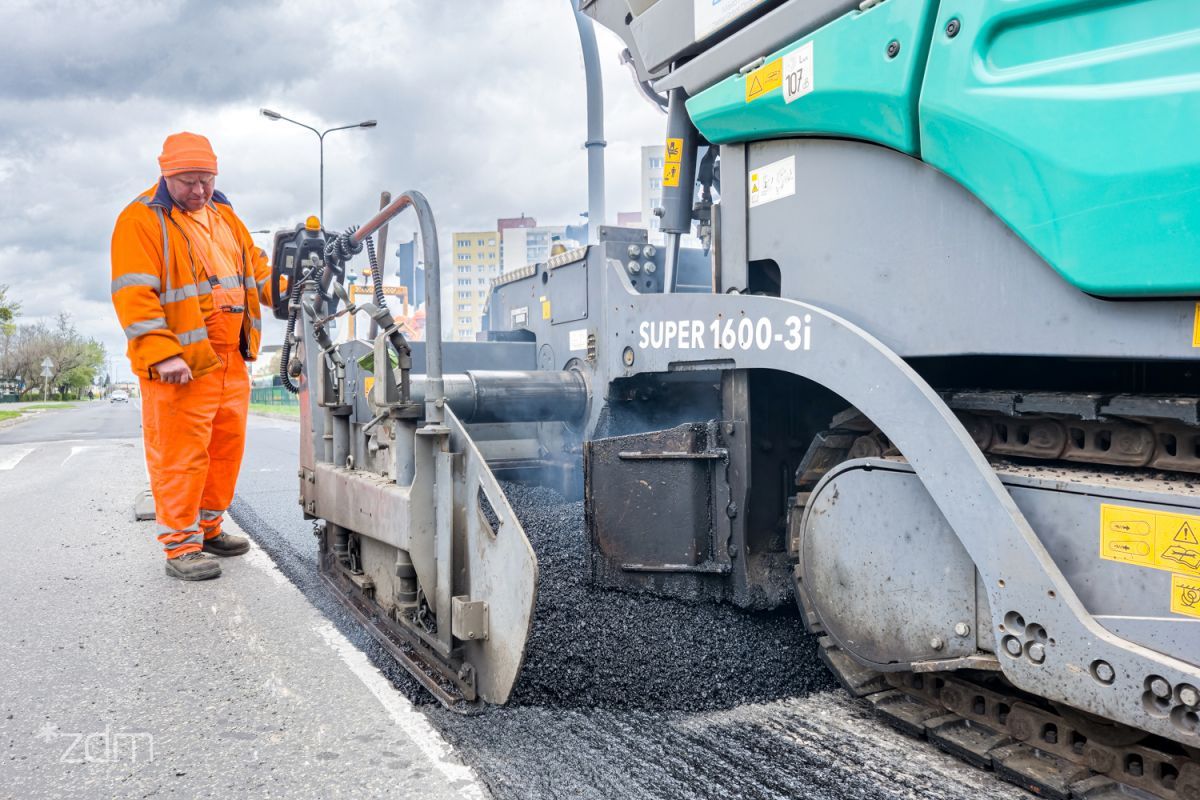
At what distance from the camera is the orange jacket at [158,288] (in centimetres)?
430

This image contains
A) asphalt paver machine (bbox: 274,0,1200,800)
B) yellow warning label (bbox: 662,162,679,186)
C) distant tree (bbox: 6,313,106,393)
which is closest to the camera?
asphalt paver machine (bbox: 274,0,1200,800)

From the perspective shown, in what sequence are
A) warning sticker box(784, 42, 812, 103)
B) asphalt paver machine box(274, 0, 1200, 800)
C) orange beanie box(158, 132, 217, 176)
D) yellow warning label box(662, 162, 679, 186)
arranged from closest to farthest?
asphalt paver machine box(274, 0, 1200, 800)
warning sticker box(784, 42, 812, 103)
yellow warning label box(662, 162, 679, 186)
orange beanie box(158, 132, 217, 176)

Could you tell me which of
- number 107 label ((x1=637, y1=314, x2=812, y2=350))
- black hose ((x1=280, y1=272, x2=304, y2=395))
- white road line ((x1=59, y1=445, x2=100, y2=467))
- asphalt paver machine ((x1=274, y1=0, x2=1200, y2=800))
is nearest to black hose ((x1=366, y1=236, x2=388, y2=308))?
asphalt paver machine ((x1=274, y1=0, x2=1200, y2=800))

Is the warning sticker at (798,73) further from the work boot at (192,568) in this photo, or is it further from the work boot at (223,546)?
the work boot at (223,546)

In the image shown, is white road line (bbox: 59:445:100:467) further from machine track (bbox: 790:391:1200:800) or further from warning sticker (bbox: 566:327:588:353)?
machine track (bbox: 790:391:1200:800)

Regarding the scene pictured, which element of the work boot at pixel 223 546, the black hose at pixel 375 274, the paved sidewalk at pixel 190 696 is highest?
the black hose at pixel 375 274

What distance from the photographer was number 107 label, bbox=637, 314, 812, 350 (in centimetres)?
254

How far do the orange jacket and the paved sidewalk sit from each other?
3.81 feet

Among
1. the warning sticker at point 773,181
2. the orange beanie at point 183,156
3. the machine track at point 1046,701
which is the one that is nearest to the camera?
the machine track at point 1046,701

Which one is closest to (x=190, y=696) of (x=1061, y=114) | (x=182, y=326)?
(x=182, y=326)

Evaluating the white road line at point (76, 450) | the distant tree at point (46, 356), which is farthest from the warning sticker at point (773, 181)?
the distant tree at point (46, 356)

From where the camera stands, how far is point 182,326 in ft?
14.8

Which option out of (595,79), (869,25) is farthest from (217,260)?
(869,25)

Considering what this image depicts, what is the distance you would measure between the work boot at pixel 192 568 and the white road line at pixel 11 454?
7.61 meters
